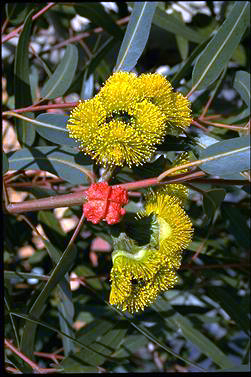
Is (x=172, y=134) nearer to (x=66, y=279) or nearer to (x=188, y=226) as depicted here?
(x=188, y=226)

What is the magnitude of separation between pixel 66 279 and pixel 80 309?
1.80ft

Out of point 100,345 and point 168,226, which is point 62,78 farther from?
Answer: point 100,345

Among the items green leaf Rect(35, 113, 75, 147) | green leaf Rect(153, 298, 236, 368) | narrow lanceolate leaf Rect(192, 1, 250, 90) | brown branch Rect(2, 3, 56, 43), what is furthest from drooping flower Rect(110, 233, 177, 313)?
brown branch Rect(2, 3, 56, 43)

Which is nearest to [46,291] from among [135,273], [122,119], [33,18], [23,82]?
[135,273]

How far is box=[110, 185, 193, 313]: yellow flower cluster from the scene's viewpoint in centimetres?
80

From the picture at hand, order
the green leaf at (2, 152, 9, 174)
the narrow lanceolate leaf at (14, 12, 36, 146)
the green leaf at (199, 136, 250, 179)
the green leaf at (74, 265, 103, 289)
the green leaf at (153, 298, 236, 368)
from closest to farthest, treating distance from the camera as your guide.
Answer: the green leaf at (199, 136, 250, 179)
the green leaf at (2, 152, 9, 174)
the narrow lanceolate leaf at (14, 12, 36, 146)
the green leaf at (153, 298, 236, 368)
the green leaf at (74, 265, 103, 289)

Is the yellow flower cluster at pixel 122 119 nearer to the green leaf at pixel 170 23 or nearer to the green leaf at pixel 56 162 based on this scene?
the green leaf at pixel 56 162

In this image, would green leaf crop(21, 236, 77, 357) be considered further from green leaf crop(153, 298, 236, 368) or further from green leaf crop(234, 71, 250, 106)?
green leaf crop(234, 71, 250, 106)

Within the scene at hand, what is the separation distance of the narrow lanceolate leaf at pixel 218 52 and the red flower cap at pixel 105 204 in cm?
36

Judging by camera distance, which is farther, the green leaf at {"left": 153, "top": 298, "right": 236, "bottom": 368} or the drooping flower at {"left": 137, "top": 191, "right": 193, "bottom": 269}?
the green leaf at {"left": 153, "top": 298, "right": 236, "bottom": 368}

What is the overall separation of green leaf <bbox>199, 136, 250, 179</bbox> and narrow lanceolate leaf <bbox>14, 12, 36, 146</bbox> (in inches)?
20.0

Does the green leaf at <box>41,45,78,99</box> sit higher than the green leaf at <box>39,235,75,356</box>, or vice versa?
the green leaf at <box>41,45,78,99</box>

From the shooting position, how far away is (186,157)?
35.1 inches

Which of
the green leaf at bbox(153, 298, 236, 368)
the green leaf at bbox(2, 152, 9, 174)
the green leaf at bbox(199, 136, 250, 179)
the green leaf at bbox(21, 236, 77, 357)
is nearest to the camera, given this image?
the green leaf at bbox(199, 136, 250, 179)
